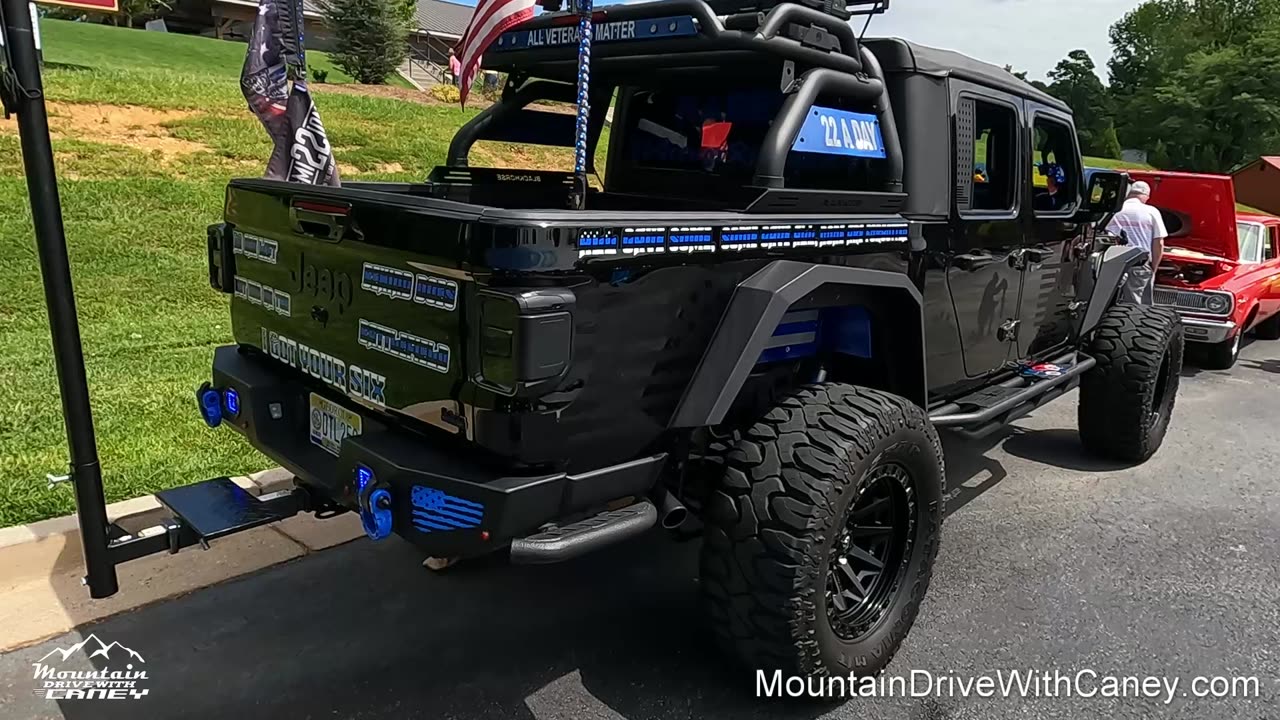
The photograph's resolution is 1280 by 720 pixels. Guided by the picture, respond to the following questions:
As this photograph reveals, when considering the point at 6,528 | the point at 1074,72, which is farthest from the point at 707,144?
the point at 1074,72

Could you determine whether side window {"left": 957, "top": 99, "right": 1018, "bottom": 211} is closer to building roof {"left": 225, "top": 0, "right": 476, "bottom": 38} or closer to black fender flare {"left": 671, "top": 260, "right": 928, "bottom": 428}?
black fender flare {"left": 671, "top": 260, "right": 928, "bottom": 428}

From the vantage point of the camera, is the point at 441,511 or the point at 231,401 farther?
the point at 231,401

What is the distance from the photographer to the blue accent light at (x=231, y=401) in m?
3.34

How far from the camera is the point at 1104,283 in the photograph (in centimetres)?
536

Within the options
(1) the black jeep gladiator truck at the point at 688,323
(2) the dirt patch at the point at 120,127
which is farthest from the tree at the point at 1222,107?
(1) the black jeep gladiator truck at the point at 688,323

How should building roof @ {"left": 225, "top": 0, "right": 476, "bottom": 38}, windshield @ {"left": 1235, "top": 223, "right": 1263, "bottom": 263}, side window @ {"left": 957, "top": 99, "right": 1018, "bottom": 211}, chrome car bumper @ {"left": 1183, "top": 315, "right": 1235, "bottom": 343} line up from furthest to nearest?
building roof @ {"left": 225, "top": 0, "right": 476, "bottom": 38} → windshield @ {"left": 1235, "top": 223, "right": 1263, "bottom": 263} → chrome car bumper @ {"left": 1183, "top": 315, "right": 1235, "bottom": 343} → side window @ {"left": 957, "top": 99, "right": 1018, "bottom": 211}

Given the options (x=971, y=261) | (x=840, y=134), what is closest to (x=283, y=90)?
(x=840, y=134)

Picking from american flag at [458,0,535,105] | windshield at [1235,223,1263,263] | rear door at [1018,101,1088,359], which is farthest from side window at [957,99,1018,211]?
windshield at [1235,223,1263,263]

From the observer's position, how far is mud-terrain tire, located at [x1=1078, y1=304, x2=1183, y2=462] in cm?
524

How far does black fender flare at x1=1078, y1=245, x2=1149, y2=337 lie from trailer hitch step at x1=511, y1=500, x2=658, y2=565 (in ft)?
11.8

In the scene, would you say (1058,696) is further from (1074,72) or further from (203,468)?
(1074,72)

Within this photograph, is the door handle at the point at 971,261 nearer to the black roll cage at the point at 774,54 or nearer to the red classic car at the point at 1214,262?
the black roll cage at the point at 774,54

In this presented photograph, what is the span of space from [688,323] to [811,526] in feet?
2.37

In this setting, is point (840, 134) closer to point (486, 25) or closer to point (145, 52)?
point (486, 25)
